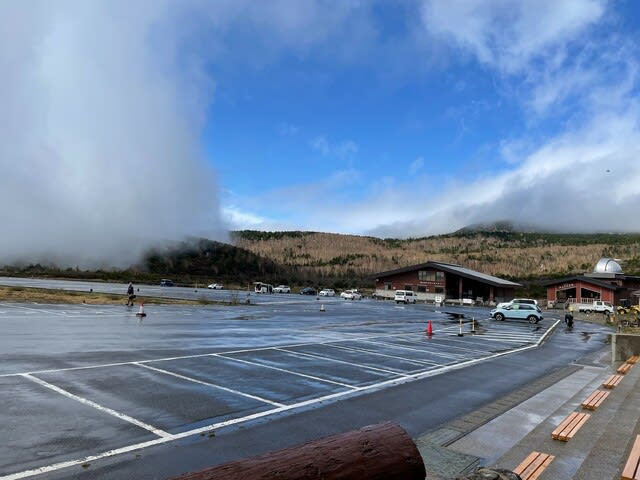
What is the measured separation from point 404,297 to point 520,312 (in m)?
30.5

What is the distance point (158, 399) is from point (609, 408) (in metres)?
7.47

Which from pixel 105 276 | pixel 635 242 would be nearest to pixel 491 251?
pixel 635 242

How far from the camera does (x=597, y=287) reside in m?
69.2

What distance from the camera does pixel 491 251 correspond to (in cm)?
16812

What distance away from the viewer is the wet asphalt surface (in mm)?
5938

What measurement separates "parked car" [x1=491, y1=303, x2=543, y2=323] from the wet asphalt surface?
65.0 ft

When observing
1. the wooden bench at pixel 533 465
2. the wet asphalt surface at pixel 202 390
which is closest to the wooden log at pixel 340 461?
the wooden bench at pixel 533 465

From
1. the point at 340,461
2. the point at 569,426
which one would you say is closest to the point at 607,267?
the point at 569,426

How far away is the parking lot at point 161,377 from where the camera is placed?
637cm

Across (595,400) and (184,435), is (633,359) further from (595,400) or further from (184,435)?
(184,435)

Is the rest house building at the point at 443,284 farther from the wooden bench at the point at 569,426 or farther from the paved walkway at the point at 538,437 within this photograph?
the wooden bench at the point at 569,426

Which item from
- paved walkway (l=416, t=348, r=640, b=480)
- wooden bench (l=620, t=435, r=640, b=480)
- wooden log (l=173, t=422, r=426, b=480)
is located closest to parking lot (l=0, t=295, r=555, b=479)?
paved walkway (l=416, t=348, r=640, b=480)

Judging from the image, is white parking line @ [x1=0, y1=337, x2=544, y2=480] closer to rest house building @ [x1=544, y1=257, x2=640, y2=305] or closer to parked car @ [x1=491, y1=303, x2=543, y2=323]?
parked car @ [x1=491, y1=303, x2=543, y2=323]

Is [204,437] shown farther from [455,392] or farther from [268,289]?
[268,289]
